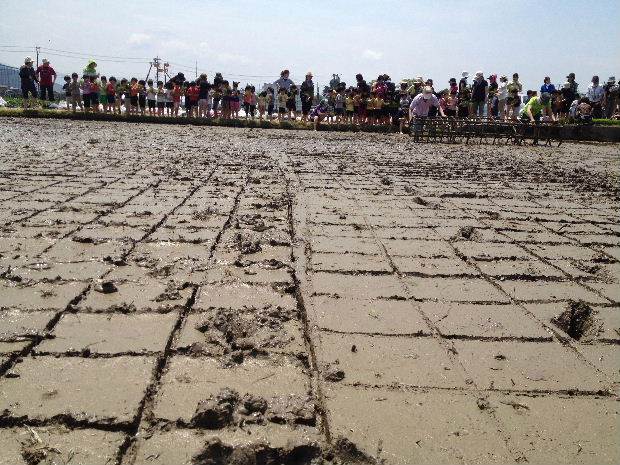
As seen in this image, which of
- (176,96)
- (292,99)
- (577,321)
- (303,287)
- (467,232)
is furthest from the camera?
(292,99)

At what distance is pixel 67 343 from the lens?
1.98 m

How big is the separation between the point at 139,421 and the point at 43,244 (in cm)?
209

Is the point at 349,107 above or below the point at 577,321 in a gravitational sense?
above

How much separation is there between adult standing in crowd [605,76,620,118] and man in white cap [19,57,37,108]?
65.3ft

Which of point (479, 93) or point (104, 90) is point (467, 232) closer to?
point (479, 93)

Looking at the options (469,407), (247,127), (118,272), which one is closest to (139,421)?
(469,407)

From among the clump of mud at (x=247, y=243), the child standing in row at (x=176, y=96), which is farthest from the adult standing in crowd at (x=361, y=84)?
the clump of mud at (x=247, y=243)

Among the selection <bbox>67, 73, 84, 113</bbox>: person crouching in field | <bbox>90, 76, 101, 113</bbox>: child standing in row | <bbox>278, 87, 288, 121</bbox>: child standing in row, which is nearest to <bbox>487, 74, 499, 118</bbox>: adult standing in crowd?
<bbox>278, 87, 288, 121</bbox>: child standing in row

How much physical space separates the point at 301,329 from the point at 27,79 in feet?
55.2

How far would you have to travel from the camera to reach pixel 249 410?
1.63 metres

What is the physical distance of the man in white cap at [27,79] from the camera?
15039 mm

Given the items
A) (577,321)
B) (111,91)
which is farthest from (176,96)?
(577,321)

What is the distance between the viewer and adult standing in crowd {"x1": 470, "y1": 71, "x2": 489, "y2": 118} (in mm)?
14781

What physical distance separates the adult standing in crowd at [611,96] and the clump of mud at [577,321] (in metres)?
18.4
